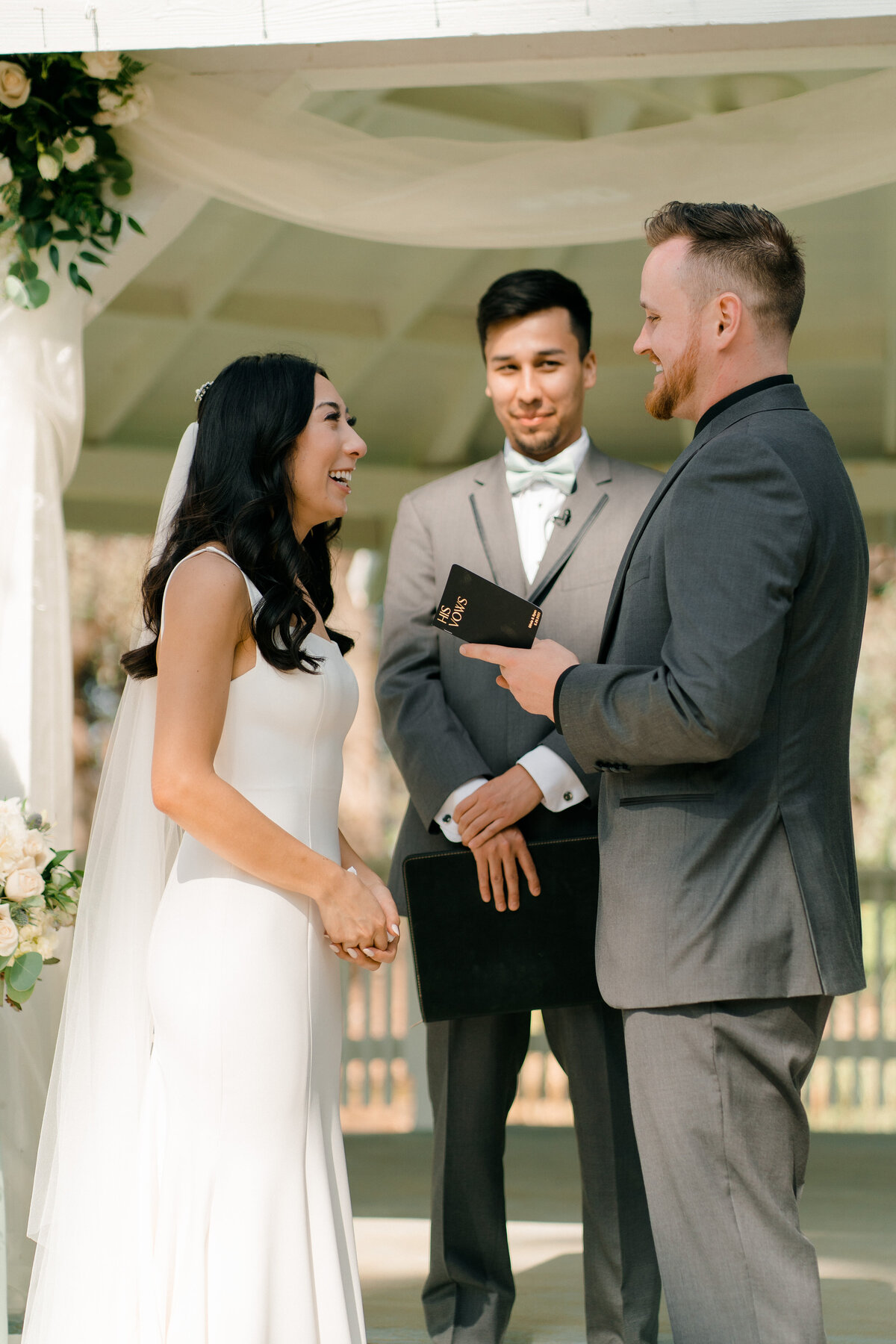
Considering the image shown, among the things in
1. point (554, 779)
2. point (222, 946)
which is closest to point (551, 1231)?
point (554, 779)

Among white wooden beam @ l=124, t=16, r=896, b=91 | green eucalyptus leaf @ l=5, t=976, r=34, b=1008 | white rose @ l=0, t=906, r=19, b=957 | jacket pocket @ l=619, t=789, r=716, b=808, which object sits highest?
white wooden beam @ l=124, t=16, r=896, b=91

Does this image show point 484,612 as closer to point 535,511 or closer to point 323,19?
point 535,511

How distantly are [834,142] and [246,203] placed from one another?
148 centimetres

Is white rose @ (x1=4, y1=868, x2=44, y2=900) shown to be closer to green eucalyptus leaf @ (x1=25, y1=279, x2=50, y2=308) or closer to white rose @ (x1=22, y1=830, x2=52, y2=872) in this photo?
white rose @ (x1=22, y1=830, x2=52, y2=872)

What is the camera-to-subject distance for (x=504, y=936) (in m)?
2.77

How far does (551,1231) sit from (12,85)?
3.66 m

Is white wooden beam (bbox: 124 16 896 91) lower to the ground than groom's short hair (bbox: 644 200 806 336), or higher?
higher

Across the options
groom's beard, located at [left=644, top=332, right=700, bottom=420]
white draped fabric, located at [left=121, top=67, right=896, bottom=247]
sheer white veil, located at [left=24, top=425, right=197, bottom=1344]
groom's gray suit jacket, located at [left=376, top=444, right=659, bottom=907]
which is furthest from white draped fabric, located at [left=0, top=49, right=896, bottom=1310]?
groom's beard, located at [left=644, top=332, right=700, bottom=420]

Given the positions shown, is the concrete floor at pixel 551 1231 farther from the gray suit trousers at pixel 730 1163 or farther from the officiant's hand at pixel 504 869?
the gray suit trousers at pixel 730 1163

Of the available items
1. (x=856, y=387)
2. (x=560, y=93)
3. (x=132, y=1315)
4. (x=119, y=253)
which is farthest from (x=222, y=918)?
(x=856, y=387)

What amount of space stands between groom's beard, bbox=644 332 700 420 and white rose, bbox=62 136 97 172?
1.68 metres

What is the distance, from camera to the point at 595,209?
3438 mm

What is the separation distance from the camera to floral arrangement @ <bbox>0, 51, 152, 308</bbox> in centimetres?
319

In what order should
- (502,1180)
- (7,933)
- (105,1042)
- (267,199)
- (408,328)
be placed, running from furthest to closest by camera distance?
(408,328), (267,199), (502,1180), (7,933), (105,1042)
